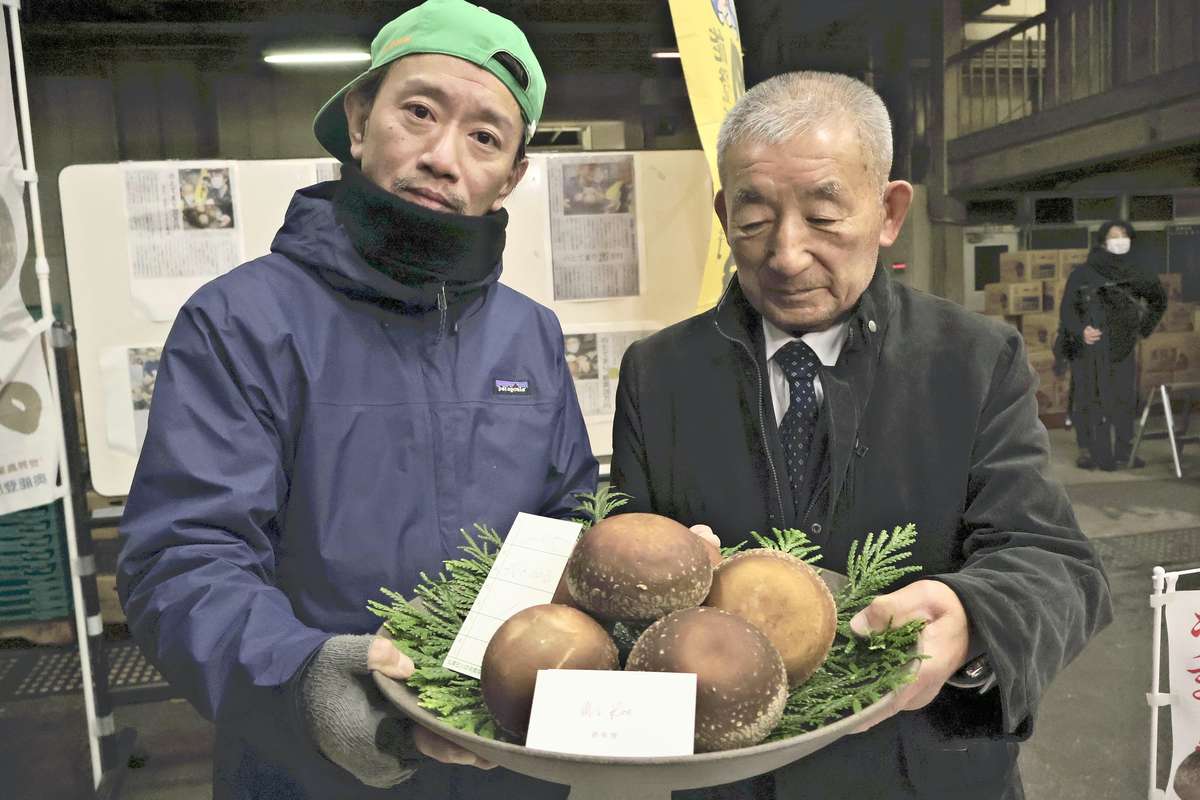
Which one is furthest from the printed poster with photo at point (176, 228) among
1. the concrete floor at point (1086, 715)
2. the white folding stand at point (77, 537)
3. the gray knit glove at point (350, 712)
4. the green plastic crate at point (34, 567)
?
the gray knit glove at point (350, 712)

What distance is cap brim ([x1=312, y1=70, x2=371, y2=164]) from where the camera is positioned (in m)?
1.53

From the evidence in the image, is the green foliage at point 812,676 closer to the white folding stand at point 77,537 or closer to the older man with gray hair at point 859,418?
the older man with gray hair at point 859,418

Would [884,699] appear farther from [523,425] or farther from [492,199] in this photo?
[492,199]

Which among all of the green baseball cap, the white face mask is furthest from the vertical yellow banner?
the white face mask

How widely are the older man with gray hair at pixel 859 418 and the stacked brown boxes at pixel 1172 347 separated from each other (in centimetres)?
268

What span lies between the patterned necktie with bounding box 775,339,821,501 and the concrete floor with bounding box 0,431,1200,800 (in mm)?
1668

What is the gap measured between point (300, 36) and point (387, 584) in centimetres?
472

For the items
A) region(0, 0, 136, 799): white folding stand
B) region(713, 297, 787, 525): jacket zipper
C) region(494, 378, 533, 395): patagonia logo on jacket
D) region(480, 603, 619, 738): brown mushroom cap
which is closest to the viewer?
region(480, 603, 619, 738): brown mushroom cap

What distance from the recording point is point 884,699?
879 millimetres

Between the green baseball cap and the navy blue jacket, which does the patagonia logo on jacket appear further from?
the green baseball cap

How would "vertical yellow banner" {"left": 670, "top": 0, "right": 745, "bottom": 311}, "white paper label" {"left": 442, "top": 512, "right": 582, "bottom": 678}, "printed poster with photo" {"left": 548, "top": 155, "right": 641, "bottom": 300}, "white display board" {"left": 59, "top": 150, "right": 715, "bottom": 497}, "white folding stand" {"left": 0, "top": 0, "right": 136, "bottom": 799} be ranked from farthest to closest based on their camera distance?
"printed poster with photo" {"left": 548, "top": 155, "right": 641, "bottom": 300} → "white display board" {"left": 59, "top": 150, "right": 715, "bottom": 497} → "white folding stand" {"left": 0, "top": 0, "right": 136, "bottom": 799} → "vertical yellow banner" {"left": 670, "top": 0, "right": 745, "bottom": 311} → "white paper label" {"left": 442, "top": 512, "right": 582, "bottom": 678}

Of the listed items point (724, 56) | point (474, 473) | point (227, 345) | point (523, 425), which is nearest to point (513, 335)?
point (523, 425)

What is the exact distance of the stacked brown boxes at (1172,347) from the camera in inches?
135

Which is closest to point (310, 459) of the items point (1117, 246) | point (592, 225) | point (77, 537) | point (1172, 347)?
point (592, 225)
